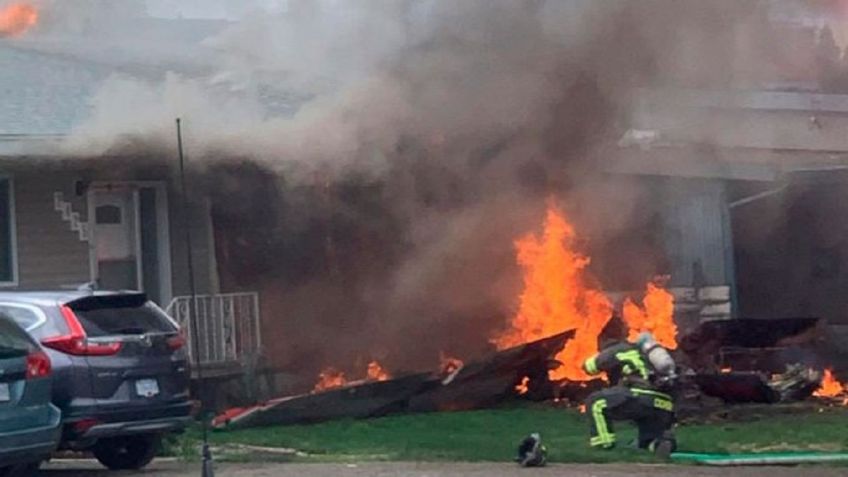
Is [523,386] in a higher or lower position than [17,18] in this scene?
lower

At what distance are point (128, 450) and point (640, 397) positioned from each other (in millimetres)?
4438

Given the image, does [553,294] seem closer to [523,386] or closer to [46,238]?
[523,386]

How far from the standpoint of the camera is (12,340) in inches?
467

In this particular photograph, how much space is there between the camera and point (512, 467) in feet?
43.5

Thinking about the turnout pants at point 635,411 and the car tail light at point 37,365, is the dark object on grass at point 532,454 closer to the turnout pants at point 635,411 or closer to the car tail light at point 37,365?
the turnout pants at point 635,411

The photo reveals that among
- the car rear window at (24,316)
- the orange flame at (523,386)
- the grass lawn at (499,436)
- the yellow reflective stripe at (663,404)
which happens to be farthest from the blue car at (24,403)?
the orange flame at (523,386)

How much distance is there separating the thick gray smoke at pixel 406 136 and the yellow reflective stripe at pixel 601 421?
4697 millimetres

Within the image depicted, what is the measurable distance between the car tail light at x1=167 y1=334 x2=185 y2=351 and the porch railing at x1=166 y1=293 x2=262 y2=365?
422 cm

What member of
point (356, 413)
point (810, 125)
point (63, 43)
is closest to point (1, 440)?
point (356, 413)

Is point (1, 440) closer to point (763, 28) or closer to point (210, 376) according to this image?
point (210, 376)

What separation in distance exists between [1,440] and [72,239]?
6709mm

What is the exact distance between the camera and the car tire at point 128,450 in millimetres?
13648

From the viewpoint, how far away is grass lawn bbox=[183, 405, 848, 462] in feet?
46.1

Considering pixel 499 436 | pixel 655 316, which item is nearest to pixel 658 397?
pixel 499 436
